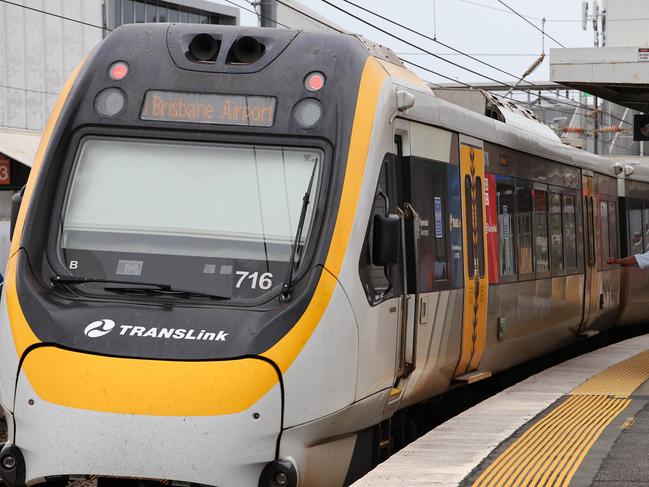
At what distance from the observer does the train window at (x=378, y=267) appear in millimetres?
8148

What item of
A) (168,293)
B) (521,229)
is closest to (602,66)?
(521,229)

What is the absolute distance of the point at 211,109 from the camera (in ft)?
27.4

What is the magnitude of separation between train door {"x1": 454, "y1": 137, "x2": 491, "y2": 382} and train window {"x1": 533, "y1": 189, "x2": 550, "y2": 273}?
2271 mm

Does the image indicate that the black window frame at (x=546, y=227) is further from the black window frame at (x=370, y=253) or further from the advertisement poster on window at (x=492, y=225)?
the black window frame at (x=370, y=253)

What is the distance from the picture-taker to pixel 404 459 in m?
7.83

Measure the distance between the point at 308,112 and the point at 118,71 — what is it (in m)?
1.29

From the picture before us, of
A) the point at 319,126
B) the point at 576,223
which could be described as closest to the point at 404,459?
the point at 319,126

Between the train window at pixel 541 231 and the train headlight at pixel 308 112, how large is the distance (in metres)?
5.97

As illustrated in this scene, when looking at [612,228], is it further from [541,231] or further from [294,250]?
[294,250]

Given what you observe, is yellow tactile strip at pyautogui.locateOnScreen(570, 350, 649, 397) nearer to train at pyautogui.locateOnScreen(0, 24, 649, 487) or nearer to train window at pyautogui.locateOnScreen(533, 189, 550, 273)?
train window at pyautogui.locateOnScreen(533, 189, 550, 273)

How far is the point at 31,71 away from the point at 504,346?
43.2 meters

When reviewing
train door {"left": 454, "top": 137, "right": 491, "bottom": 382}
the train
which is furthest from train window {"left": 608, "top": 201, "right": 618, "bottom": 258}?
the train

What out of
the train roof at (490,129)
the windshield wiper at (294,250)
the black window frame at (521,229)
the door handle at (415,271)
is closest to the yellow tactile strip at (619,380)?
the black window frame at (521,229)

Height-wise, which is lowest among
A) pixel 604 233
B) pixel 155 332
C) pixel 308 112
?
pixel 155 332
